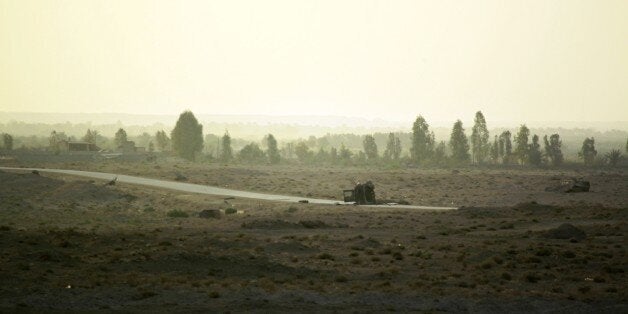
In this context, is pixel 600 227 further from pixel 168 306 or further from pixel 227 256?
pixel 168 306

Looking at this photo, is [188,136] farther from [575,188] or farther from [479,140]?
[575,188]

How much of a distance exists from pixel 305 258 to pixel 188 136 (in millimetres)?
81576

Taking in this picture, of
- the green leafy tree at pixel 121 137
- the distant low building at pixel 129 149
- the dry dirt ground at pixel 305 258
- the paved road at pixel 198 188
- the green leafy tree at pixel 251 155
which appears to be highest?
the green leafy tree at pixel 121 137

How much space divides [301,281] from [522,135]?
9222cm

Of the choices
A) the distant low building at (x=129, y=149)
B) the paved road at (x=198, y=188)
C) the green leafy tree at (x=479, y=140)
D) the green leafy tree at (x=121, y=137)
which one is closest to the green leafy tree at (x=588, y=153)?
the green leafy tree at (x=479, y=140)

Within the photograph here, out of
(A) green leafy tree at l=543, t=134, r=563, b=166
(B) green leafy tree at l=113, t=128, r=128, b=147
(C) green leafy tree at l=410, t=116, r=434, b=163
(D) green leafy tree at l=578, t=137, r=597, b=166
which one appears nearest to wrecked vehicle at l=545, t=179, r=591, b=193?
(A) green leafy tree at l=543, t=134, r=563, b=166

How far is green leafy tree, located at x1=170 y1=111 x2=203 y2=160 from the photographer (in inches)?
4227

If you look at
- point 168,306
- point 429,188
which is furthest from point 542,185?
point 168,306

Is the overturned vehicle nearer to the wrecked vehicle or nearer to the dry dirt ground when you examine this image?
the dry dirt ground

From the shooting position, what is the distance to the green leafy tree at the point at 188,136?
107375 mm

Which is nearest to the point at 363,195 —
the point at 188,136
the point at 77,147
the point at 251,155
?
the point at 188,136

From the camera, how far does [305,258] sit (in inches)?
1167

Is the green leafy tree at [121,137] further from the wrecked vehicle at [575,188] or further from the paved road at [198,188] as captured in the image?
the wrecked vehicle at [575,188]

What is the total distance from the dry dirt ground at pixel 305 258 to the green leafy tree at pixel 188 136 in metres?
53.0
